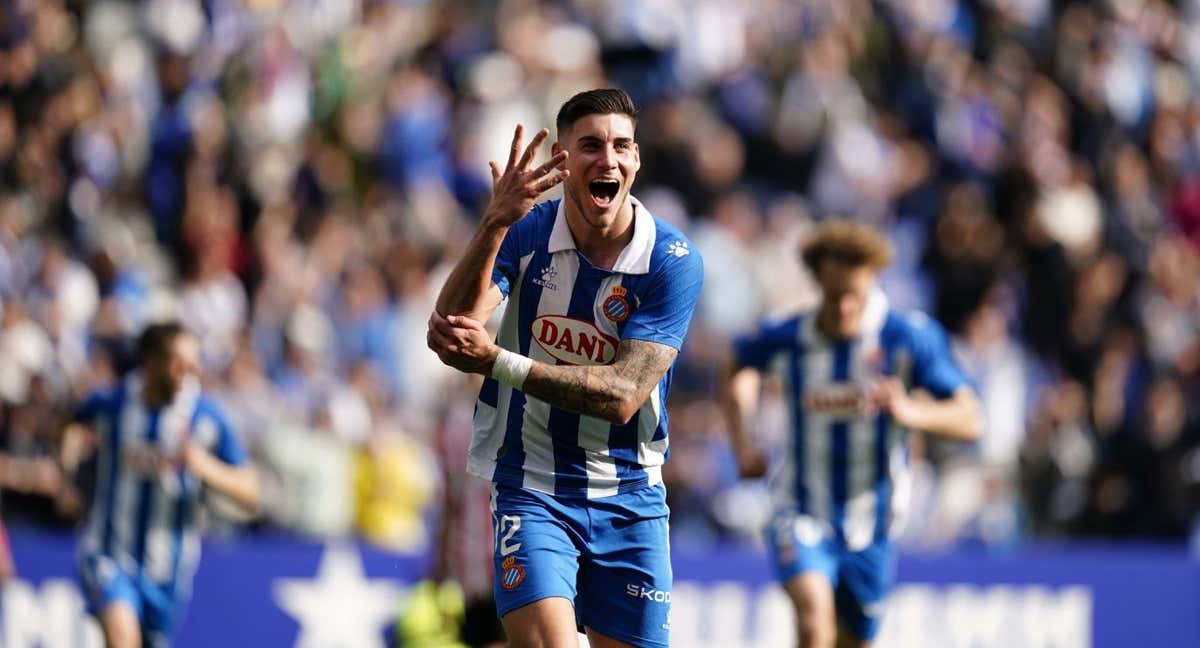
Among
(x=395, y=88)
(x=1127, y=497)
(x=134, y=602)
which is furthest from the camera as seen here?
(x=395, y=88)

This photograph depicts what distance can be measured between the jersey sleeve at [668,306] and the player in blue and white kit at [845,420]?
2.70 m

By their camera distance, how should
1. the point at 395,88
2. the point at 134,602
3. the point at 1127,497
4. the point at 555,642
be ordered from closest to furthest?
1. the point at 555,642
2. the point at 134,602
3. the point at 1127,497
4. the point at 395,88

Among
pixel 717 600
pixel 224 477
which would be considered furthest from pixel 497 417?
pixel 717 600

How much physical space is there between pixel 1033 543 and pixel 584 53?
247 inches

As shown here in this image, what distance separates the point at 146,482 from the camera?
10.3 meters

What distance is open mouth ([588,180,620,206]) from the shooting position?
6359 mm

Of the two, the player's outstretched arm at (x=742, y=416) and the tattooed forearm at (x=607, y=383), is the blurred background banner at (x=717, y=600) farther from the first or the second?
the tattooed forearm at (x=607, y=383)

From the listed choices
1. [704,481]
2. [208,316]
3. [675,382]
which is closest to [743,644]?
[704,481]

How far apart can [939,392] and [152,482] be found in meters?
4.39

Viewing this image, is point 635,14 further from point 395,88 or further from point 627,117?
point 627,117

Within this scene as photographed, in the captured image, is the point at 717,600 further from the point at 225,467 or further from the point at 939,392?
the point at 225,467

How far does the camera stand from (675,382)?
15039 millimetres

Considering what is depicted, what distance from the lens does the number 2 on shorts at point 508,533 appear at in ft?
21.1

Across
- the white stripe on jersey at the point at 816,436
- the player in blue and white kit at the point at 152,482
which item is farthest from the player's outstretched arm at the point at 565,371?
the player in blue and white kit at the point at 152,482
